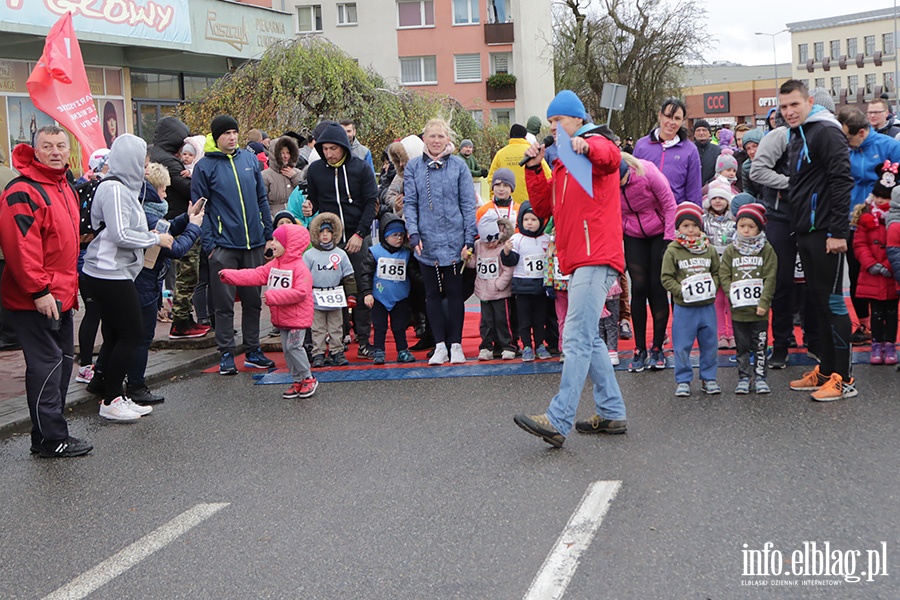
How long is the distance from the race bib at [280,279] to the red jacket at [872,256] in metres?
4.68

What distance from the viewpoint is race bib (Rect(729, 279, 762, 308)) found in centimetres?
841

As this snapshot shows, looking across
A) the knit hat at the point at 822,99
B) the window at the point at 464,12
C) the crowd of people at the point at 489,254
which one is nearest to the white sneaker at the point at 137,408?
the crowd of people at the point at 489,254

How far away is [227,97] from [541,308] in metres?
17.8

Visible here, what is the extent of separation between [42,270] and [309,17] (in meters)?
52.2

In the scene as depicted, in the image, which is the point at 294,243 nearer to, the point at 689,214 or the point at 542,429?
the point at 689,214

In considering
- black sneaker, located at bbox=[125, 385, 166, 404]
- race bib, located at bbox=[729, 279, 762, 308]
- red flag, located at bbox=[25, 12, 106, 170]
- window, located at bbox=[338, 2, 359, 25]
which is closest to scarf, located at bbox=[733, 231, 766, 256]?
race bib, located at bbox=[729, 279, 762, 308]

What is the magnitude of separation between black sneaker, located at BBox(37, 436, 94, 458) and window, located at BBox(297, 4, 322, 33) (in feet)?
170

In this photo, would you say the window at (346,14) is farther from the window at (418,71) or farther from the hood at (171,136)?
the hood at (171,136)

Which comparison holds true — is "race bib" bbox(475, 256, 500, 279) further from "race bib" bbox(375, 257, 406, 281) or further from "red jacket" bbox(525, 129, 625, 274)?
"red jacket" bbox(525, 129, 625, 274)

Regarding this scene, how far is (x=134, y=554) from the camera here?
212 inches

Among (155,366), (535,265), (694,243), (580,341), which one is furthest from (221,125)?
(580,341)

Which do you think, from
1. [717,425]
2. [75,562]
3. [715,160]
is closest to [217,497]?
[75,562]

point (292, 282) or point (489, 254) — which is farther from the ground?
point (489, 254)

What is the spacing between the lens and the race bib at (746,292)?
8.41 metres
